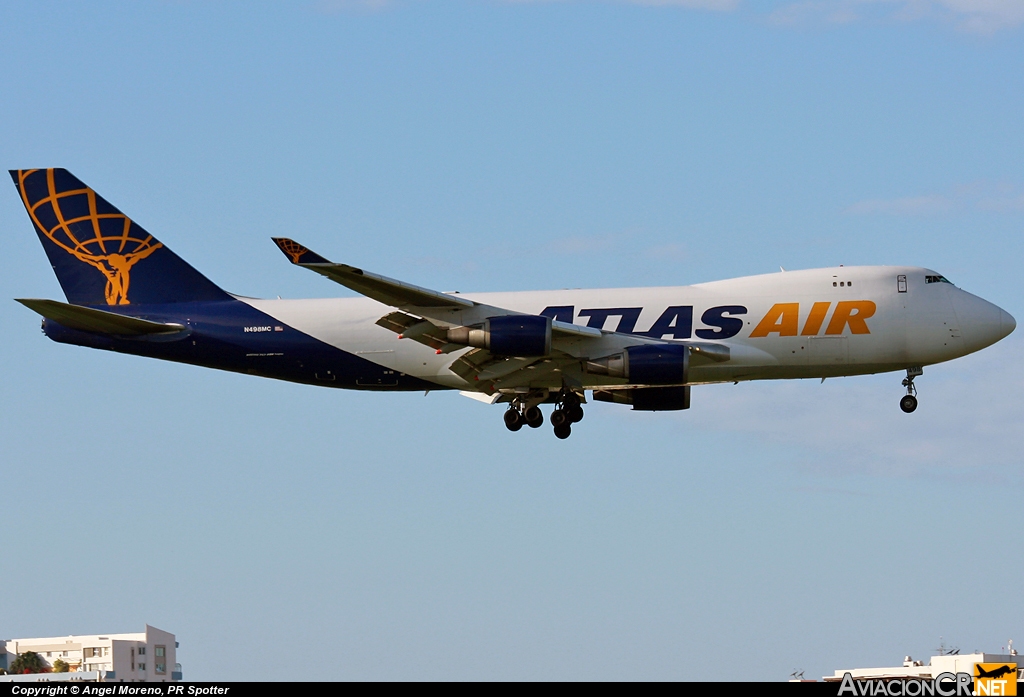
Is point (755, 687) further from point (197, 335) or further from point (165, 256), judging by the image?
point (165, 256)

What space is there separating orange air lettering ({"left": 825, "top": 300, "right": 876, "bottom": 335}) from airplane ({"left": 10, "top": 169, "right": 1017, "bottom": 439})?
0.05 m

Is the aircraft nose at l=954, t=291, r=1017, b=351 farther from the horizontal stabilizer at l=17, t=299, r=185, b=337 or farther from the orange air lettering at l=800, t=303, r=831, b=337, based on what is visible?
the horizontal stabilizer at l=17, t=299, r=185, b=337

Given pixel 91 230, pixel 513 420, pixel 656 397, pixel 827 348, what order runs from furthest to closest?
1. pixel 91 230
2. pixel 656 397
3. pixel 513 420
4. pixel 827 348

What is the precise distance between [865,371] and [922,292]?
3.28m

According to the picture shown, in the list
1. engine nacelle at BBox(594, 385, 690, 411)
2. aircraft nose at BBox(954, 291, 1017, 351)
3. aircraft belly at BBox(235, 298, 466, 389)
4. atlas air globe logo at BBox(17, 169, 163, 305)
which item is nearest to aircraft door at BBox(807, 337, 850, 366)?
aircraft nose at BBox(954, 291, 1017, 351)

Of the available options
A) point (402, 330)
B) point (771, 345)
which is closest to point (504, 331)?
point (402, 330)

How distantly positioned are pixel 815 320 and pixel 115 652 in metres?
72.8

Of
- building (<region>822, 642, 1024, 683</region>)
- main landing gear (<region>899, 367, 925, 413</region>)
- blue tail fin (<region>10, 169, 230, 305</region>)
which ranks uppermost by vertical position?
blue tail fin (<region>10, 169, 230, 305</region>)

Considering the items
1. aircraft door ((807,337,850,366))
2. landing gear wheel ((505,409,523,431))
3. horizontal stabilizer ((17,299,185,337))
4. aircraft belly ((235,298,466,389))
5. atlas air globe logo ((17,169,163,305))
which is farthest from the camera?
atlas air globe logo ((17,169,163,305))

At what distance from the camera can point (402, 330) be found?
45562 millimetres

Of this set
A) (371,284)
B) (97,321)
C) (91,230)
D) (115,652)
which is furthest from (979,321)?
(115,652)

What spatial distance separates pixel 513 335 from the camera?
44.3 meters

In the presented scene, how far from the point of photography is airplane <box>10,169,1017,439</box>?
45312mm

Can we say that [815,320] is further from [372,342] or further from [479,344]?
[372,342]
